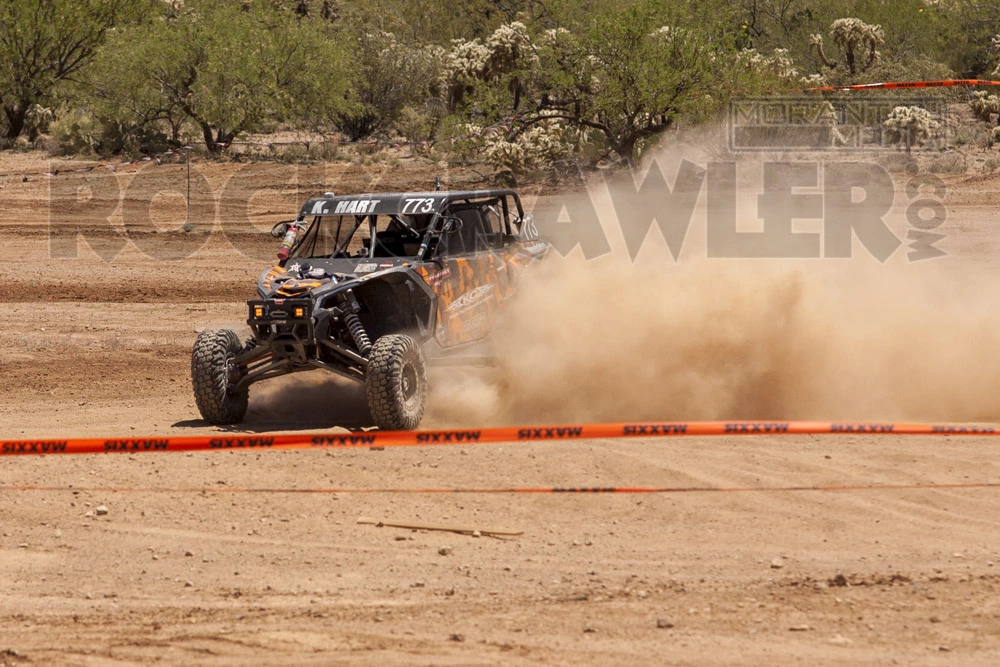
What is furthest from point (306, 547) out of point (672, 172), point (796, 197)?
point (672, 172)

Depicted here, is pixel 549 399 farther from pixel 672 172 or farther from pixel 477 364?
pixel 672 172

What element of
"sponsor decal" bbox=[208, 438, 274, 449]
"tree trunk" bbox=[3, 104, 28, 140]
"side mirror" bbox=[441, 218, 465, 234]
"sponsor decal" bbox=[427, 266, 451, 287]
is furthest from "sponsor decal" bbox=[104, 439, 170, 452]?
"tree trunk" bbox=[3, 104, 28, 140]

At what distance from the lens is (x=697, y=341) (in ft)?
32.8

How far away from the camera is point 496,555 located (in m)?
6.59

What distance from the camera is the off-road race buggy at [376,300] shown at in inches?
352

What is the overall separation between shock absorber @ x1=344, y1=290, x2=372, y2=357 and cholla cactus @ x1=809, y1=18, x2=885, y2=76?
27.5 metres

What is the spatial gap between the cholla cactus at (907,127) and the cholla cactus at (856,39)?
676 centimetres

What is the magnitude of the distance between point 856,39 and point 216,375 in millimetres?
28467

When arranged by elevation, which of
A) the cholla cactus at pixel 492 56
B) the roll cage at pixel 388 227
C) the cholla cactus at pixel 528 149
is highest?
the cholla cactus at pixel 492 56

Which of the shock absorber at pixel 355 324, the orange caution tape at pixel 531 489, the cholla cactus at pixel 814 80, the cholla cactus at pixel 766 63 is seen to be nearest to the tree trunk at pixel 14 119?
the cholla cactus at pixel 766 63

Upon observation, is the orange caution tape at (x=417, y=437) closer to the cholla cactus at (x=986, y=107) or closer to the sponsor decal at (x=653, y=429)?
the sponsor decal at (x=653, y=429)

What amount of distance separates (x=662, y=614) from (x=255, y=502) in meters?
3.06

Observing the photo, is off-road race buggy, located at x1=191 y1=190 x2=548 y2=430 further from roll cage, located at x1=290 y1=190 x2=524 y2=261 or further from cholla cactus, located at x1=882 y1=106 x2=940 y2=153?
cholla cactus, located at x1=882 y1=106 x2=940 y2=153

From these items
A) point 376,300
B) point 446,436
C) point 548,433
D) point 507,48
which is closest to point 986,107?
point 507,48
